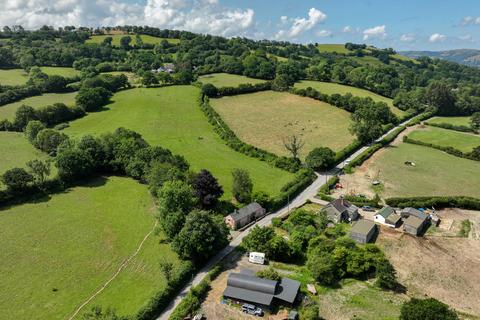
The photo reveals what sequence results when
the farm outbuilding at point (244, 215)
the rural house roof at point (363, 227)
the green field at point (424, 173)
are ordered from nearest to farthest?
the rural house roof at point (363, 227) < the farm outbuilding at point (244, 215) < the green field at point (424, 173)

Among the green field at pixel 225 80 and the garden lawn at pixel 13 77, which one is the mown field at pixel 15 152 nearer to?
the garden lawn at pixel 13 77

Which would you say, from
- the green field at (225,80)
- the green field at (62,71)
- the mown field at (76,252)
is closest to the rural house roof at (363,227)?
the mown field at (76,252)

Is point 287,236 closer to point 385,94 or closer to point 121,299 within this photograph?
point 121,299

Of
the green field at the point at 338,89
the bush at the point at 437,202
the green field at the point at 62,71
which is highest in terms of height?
the green field at the point at 62,71

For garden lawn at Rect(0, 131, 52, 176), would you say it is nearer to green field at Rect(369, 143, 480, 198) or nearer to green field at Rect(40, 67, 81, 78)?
green field at Rect(40, 67, 81, 78)

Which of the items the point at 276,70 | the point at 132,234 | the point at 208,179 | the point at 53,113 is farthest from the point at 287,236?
the point at 276,70

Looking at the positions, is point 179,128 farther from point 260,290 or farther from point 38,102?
point 260,290
